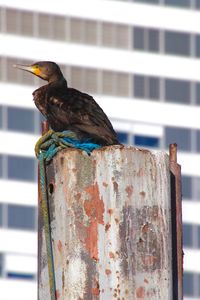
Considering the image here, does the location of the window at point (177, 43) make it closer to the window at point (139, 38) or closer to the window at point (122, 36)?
the window at point (139, 38)

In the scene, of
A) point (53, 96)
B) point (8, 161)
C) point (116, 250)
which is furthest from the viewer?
point (8, 161)

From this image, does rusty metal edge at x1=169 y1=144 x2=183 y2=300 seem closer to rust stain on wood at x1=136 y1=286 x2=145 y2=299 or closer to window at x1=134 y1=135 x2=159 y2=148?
rust stain on wood at x1=136 y1=286 x2=145 y2=299

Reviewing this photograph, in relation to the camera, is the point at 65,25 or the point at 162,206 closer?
the point at 162,206

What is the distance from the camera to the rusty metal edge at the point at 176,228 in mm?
11359

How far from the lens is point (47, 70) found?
816 inches

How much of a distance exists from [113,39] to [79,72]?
4759 mm

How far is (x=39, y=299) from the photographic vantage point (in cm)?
1145

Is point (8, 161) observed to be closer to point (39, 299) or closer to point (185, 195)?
point (185, 195)

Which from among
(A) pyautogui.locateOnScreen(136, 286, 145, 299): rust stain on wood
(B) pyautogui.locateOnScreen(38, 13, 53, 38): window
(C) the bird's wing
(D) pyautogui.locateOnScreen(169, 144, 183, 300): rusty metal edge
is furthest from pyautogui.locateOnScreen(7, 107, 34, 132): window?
(A) pyautogui.locateOnScreen(136, 286, 145, 299): rust stain on wood

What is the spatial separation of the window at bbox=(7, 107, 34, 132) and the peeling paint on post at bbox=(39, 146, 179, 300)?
10505 cm

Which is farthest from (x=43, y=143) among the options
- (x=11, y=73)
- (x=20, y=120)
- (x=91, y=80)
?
(x=91, y=80)

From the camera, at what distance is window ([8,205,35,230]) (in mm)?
116650

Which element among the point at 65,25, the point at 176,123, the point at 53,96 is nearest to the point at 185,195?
the point at 176,123

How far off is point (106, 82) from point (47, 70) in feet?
337
